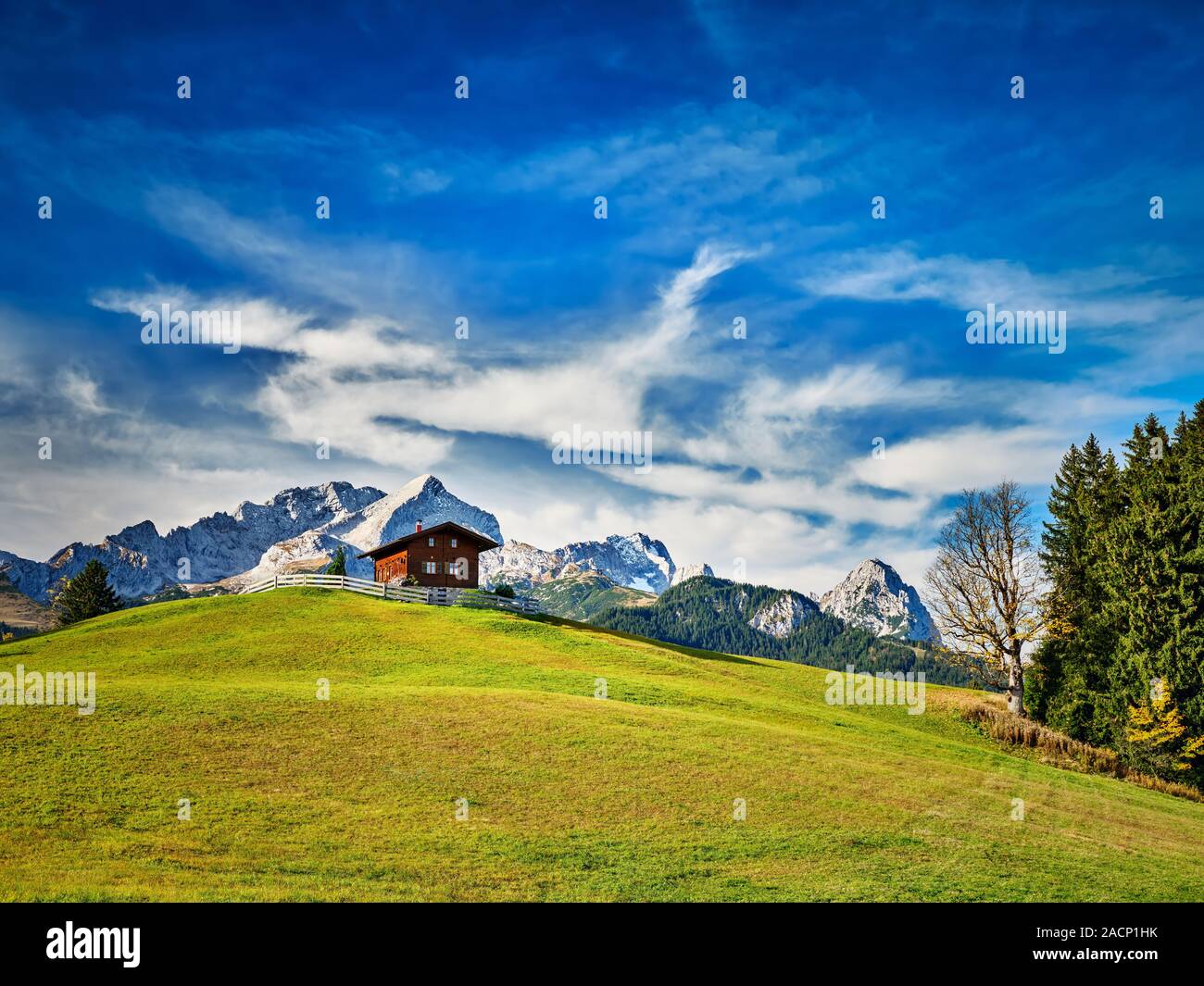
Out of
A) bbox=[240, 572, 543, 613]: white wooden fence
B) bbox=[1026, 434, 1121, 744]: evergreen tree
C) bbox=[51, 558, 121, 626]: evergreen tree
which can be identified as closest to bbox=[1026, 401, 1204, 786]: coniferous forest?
bbox=[1026, 434, 1121, 744]: evergreen tree

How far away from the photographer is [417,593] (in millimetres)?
67438

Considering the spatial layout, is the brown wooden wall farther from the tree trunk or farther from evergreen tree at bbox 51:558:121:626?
the tree trunk

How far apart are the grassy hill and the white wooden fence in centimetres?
2313

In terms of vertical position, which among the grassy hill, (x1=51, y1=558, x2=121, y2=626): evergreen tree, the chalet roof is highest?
the chalet roof

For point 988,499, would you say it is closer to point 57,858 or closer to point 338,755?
point 338,755

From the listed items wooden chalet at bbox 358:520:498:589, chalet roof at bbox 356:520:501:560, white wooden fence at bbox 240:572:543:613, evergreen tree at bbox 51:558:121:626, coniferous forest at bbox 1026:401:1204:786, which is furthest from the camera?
evergreen tree at bbox 51:558:121:626

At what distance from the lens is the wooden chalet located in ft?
271

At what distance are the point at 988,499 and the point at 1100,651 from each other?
12540 mm

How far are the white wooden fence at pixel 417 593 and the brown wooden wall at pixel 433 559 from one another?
1225 cm

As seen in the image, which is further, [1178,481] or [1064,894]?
[1178,481]

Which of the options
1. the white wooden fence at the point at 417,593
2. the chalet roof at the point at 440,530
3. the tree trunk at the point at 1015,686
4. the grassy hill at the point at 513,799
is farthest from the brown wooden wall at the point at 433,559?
the tree trunk at the point at 1015,686

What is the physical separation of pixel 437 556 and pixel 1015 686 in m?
57.4
